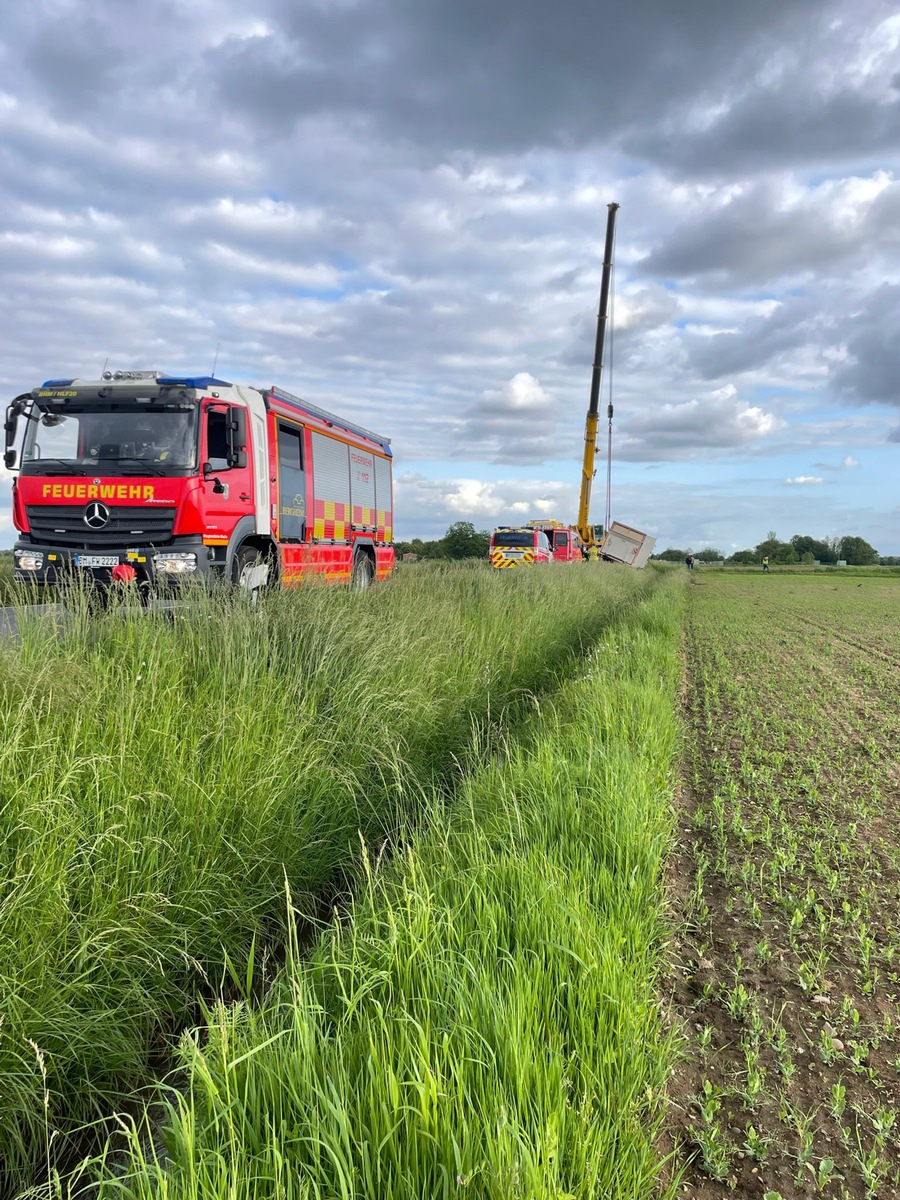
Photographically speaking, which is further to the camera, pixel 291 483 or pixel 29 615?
pixel 291 483

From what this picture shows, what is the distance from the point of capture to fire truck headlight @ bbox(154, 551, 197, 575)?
8.96 m

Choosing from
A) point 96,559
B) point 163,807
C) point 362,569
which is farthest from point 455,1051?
point 362,569

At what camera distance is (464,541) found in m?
69.6

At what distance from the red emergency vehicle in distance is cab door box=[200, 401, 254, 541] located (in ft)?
85.4

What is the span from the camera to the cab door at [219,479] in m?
9.43

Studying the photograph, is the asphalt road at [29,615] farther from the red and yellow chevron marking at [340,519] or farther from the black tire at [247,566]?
the red and yellow chevron marking at [340,519]

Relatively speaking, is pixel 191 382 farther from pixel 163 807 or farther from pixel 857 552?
pixel 857 552

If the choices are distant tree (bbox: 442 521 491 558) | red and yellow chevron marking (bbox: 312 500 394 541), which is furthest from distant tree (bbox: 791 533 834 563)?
red and yellow chevron marking (bbox: 312 500 394 541)

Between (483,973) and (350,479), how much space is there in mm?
13638

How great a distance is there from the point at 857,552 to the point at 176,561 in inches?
5294

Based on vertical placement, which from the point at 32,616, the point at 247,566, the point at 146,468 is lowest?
the point at 32,616

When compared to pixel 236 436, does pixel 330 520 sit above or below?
below

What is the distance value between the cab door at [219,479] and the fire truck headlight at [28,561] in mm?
2138

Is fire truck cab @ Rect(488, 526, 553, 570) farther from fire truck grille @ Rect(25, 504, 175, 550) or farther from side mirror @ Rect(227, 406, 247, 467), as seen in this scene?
fire truck grille @ Rect(25, 504, 175, 550)
